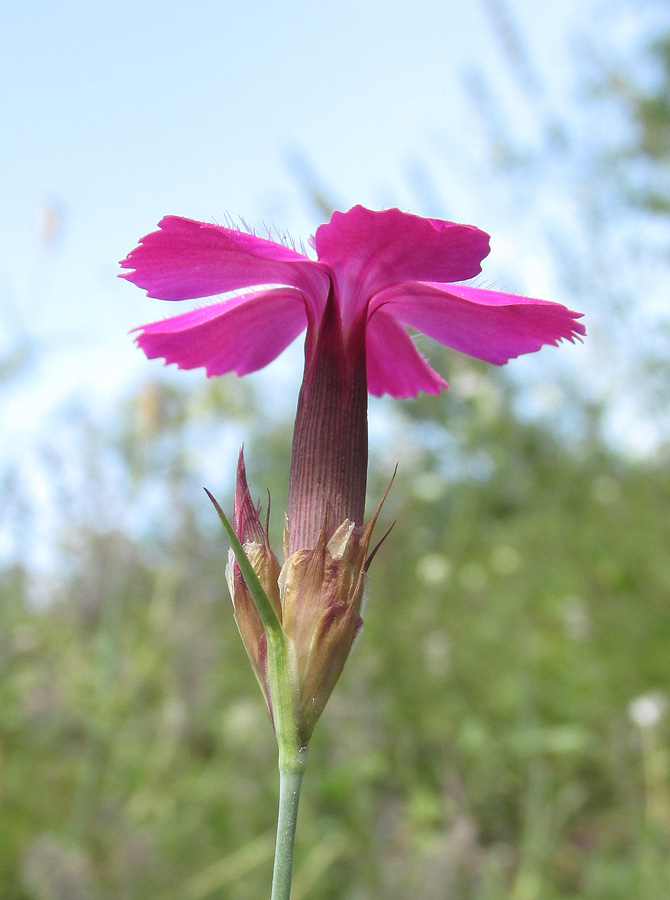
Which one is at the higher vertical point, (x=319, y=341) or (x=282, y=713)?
(x=319, y=341)

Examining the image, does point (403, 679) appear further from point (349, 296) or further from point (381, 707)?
point (349, 296)

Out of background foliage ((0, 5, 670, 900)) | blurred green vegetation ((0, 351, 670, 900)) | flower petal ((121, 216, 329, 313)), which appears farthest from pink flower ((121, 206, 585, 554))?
background foliage ((0, 5, 670, 900))

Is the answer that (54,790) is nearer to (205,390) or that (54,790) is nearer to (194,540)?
(194,540)

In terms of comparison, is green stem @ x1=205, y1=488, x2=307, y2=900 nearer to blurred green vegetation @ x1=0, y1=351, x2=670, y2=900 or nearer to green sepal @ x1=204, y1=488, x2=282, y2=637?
green sepal @ x1=204, y1=488, x2=282, y2=637

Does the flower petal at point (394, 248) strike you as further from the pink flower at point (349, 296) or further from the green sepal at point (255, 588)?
the green sepal at point (255, 588)

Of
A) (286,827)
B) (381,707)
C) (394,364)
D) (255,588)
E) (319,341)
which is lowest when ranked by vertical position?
(286,827)

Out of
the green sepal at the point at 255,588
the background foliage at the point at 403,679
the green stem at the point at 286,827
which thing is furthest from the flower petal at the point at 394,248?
the background foliage at the point at 403,679

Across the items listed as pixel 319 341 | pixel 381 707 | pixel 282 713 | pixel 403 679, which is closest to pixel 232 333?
pixel 319 341

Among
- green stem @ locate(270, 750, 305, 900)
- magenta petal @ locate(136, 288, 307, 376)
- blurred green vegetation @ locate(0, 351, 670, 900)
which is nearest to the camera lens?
green stem @ locate(270, 750, 305, 900)
